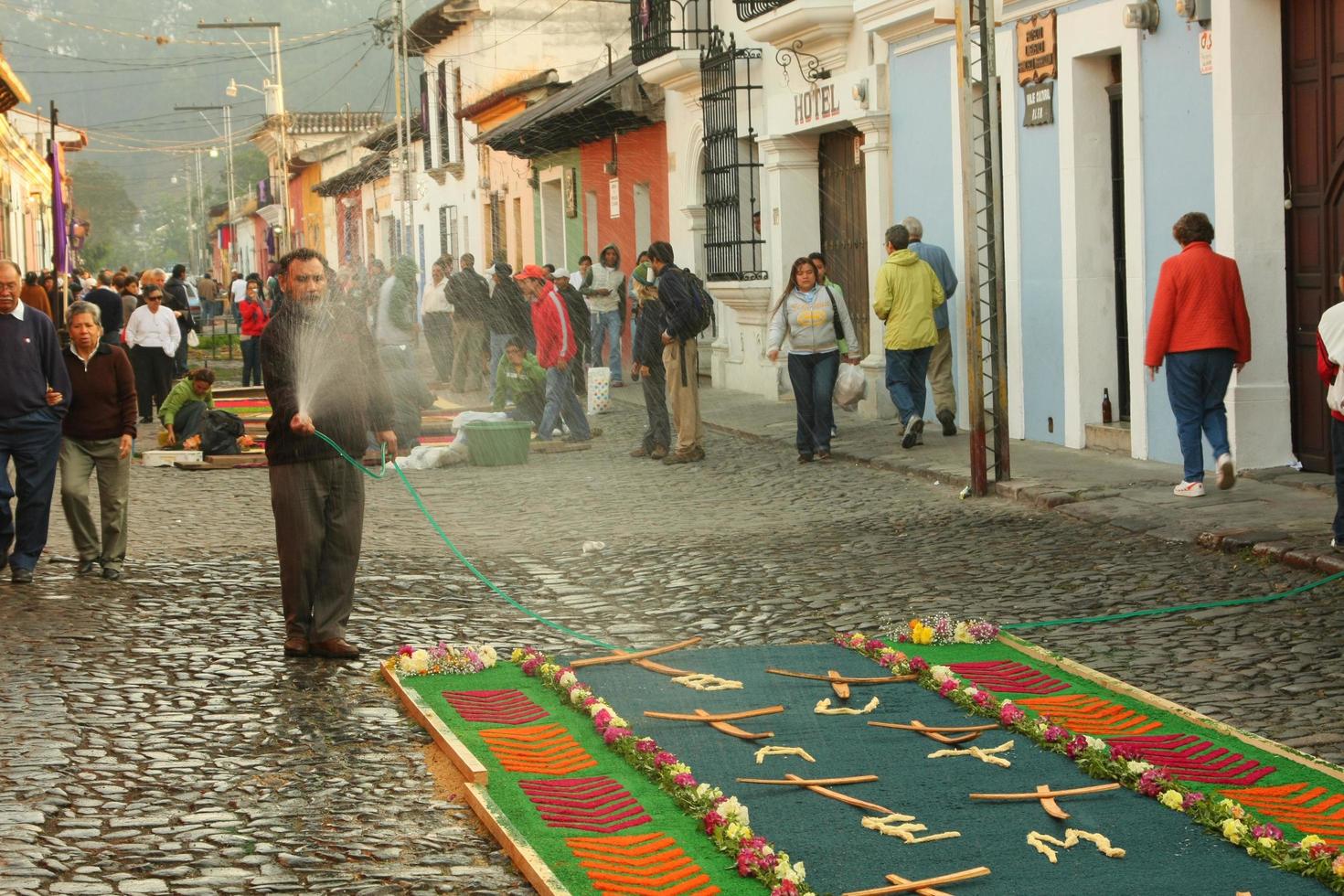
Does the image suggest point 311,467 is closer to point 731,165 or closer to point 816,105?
point 816,105

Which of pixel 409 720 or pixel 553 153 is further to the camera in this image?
pixel 553 153

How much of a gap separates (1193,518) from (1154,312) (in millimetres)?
1489

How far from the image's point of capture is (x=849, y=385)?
53.7 feet

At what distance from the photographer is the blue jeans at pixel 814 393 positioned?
49.2 feet

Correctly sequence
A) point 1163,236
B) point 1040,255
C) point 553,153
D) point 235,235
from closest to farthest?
point 1163,236, point 1040,255, point 553,153, point 235,235

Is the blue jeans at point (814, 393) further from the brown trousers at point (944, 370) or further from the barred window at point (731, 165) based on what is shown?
the barred window at point (731, 165)

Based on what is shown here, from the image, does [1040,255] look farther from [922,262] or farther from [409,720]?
[409,720]

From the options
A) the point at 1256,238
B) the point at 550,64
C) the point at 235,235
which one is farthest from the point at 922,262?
the point at 235,235

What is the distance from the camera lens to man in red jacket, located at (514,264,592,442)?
17047 mm

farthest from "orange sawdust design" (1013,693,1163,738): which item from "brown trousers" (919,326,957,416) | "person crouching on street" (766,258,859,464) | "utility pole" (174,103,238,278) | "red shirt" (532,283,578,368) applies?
"utility pole" (174,103,238,278)

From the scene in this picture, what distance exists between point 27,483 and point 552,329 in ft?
24.2

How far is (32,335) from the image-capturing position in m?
10.3

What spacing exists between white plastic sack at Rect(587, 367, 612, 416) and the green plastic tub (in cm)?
457

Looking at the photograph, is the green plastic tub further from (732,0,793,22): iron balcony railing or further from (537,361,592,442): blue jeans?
(732,0,793,22): iron balcony railing
